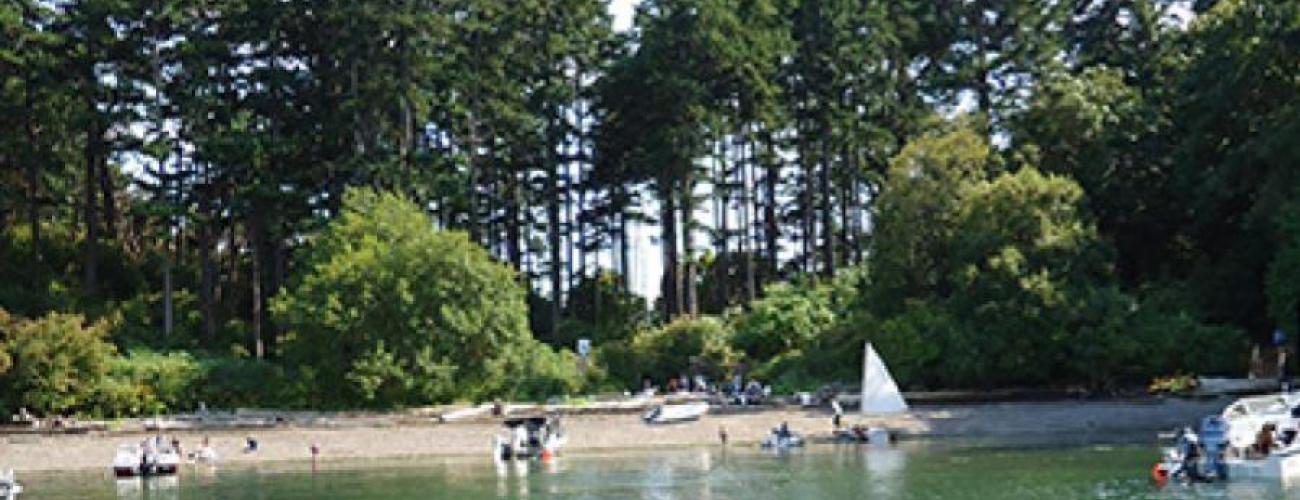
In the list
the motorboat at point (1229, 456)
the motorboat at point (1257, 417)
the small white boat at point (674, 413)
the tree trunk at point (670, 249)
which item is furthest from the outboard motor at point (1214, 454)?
the tree trunk at point (670, 249)

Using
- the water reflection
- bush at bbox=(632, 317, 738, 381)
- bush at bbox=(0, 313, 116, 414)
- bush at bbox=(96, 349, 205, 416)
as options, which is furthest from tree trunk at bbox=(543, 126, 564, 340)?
the water reflection

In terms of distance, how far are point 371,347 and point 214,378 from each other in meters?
7.24

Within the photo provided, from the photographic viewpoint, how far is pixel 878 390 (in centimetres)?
5012

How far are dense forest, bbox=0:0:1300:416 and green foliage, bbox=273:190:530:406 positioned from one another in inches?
5.5

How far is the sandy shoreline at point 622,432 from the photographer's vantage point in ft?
160

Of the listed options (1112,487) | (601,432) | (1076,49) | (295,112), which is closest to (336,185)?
(295,112)

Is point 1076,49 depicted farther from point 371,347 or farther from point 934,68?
point 371,347

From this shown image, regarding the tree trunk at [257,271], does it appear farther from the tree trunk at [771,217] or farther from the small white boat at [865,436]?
the small white boat at [865,436]

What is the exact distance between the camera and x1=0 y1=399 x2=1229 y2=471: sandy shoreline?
48.7m

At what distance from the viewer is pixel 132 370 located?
56.9 metres

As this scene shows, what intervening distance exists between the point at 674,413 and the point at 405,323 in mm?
11442

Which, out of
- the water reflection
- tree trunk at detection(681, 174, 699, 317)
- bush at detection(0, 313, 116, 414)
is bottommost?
the water reflection

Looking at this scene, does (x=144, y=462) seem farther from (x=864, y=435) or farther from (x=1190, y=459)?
(x=1190, y=459)

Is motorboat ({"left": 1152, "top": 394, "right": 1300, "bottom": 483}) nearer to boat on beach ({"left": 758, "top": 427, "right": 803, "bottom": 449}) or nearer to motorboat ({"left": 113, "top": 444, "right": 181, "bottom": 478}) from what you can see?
boat on beach ({"left": 758, "top": 427, "right": 803, "bottom": 449})
